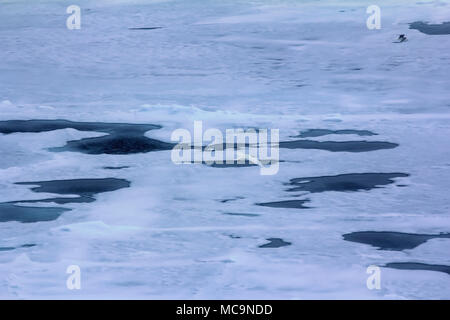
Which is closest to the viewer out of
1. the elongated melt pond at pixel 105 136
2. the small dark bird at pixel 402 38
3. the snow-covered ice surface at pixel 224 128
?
the snow-covered ice surface at pixel 224 128

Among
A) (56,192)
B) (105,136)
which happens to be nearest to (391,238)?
(56,192)

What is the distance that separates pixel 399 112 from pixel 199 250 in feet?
6.09

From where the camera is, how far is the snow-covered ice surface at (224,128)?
2.64 metres

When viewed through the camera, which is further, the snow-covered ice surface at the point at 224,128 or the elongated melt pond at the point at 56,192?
the elongated melt pond at the point at 56,192

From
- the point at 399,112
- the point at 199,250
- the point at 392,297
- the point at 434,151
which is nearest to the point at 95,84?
the point at 399,112

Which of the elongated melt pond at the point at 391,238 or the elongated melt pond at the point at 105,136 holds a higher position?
the elongated melt pond at the point at 105,136

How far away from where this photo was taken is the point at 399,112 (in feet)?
14.4

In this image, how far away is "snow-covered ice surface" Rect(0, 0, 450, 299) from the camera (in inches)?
104

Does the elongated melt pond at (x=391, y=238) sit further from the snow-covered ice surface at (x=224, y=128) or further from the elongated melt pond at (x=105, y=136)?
the elongated melt pond at (x=105, y=136)

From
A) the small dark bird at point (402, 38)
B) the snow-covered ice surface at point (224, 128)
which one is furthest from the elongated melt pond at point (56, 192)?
the small dark bird at point (402, 38)

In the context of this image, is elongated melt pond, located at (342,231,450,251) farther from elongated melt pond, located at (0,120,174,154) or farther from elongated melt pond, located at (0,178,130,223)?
elongated melt pond, located at (0,120,174,154)

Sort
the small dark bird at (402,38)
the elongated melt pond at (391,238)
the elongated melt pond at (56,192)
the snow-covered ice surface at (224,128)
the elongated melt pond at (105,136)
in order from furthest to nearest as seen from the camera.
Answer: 1. the small dark bird at (402,38)
2. the elongated melt pond at (105,136)
3. the elongated melt pond at (56,192)
4. the elongated melt pond at (391,238)
5. the snow-covered ice surface at (224,128)

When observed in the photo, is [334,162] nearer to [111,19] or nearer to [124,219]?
[124,219]

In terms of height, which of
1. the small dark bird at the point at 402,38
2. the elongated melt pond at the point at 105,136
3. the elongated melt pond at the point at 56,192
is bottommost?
the elongated melt pond at the point at 56,192
